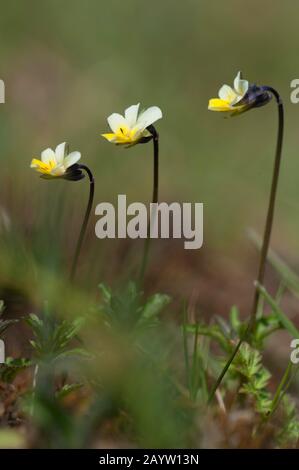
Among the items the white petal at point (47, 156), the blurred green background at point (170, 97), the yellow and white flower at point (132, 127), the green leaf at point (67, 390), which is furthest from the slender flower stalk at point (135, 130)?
the blurred green background at point (170, 97)

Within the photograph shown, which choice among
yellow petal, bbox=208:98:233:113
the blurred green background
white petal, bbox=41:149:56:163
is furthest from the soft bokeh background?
yellow petal, bbox=208:98:233:113

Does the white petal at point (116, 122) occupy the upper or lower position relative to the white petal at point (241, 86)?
lower

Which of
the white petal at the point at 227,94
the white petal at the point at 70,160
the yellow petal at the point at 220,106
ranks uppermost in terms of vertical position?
the white petal at the point at 227,94

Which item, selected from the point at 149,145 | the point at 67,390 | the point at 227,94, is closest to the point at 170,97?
the point at 149,145

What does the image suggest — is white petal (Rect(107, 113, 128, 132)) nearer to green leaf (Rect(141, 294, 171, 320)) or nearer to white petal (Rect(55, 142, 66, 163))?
white petal (Rect(55, 142, 66, 163))

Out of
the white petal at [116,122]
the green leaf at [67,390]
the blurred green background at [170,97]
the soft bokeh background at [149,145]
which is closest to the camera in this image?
the green leaf at [67,390]

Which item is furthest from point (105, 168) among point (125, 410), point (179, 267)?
point (125, 410)

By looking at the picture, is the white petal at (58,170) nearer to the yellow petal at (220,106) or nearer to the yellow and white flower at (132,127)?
the yellow and white flower at (132,127)
